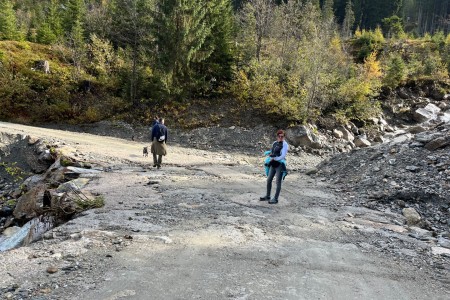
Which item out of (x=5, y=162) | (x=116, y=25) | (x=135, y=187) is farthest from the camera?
(x=116, y=25)

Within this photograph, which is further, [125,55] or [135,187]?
[125,55]

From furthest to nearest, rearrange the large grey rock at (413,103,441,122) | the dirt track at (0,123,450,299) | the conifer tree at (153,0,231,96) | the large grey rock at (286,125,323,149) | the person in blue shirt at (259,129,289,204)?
the large grey rock at (413,103,441,122) < the conifer tree at (153,0,231,96) < the large grey rock at (286,125,323,149) < the person in blue shirt at (259,129,289,204) < the dirt track at (0,123,450,299)

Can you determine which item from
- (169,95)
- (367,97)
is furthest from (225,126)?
(367,97)

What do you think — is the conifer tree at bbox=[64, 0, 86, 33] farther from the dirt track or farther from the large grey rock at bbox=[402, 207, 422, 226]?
the large grey rock at bbox=[402, 207, 422, 226]

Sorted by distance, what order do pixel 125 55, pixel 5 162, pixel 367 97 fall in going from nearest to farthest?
pixel 5 162, pixel 367 97, pixel 125 55

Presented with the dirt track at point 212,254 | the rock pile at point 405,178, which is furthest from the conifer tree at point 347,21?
the dirt track at point 212,254

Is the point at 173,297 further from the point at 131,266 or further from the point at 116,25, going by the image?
the point at 116,25

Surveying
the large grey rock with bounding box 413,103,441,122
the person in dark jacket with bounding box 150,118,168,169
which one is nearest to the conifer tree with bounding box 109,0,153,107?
the person in dark jacket with bounding box 150,118,168,169

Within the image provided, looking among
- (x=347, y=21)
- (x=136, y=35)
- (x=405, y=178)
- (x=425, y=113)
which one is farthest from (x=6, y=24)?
(x=347, y=21)

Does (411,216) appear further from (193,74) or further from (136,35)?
(136,35)

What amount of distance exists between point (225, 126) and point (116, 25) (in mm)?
17532

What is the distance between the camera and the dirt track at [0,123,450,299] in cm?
439

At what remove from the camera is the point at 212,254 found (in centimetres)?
550

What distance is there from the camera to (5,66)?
28.2 meters
